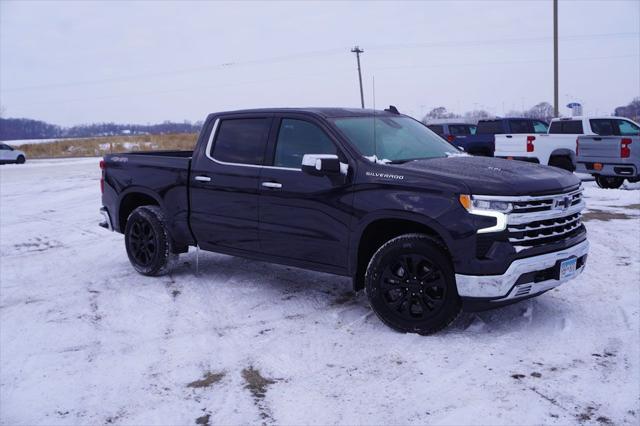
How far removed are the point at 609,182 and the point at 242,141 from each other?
41.9 feet

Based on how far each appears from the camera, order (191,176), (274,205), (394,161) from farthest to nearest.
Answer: (191,176) < (274,205) < (394,161)

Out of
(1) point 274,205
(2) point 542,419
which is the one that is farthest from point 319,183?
(2) point 542,419

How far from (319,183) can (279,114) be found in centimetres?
99

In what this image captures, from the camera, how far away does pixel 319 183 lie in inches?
213

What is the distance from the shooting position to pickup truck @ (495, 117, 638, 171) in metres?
16.4

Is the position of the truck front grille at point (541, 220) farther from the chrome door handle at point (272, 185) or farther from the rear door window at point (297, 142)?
the chrome door handle at point (272, 185)

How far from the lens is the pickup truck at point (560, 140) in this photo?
16.4 m

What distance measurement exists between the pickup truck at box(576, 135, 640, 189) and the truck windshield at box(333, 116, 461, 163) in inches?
410

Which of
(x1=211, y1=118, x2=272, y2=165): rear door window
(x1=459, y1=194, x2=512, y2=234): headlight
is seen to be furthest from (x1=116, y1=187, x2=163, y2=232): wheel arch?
(x1=459, y1=194, x2=512, y2=234): headlight

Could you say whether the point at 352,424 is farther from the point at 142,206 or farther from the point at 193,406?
the point at 142,206

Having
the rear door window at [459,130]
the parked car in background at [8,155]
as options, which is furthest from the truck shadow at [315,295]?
the parked car in background at [8,155]

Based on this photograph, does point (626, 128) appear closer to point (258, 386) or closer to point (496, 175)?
point (496, 175)

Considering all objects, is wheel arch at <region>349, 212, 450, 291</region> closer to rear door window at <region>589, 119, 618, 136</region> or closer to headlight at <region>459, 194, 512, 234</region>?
headlight at <region>459, 194, 512, 234</region>

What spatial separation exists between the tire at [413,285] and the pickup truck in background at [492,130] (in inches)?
716
